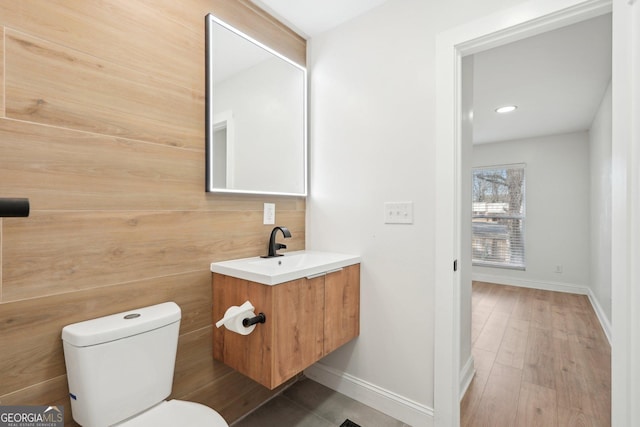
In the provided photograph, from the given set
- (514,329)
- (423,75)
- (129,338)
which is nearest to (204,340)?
(129,338)

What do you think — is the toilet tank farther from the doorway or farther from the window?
the window

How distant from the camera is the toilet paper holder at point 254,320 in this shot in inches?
51.7

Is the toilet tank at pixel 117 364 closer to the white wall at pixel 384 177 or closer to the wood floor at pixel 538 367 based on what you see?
the white wall at pixel 384 177

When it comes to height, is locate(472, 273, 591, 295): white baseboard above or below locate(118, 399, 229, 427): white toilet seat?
below

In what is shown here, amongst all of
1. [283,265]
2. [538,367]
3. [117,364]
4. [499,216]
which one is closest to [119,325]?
[117,364]

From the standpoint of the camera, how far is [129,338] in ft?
3.64

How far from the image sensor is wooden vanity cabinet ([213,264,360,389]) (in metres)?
1.34

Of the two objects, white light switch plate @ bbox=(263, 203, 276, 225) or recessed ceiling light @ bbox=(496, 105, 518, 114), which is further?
recessed ceiling light @ bbox=(496, 105, 518, 114)

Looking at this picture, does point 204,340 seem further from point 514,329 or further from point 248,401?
point 514,329

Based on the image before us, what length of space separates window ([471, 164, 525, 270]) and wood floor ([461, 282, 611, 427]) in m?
1.25

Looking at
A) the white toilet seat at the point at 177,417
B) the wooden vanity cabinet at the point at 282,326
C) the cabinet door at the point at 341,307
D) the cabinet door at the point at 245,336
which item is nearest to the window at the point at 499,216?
the cabinet door at the point at 341,307

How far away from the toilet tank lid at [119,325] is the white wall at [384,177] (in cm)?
108

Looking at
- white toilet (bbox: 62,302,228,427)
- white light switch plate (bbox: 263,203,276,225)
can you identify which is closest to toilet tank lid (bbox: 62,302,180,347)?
white toilet (bbox: 62,302,228,427)

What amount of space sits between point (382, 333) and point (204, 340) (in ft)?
3.26
